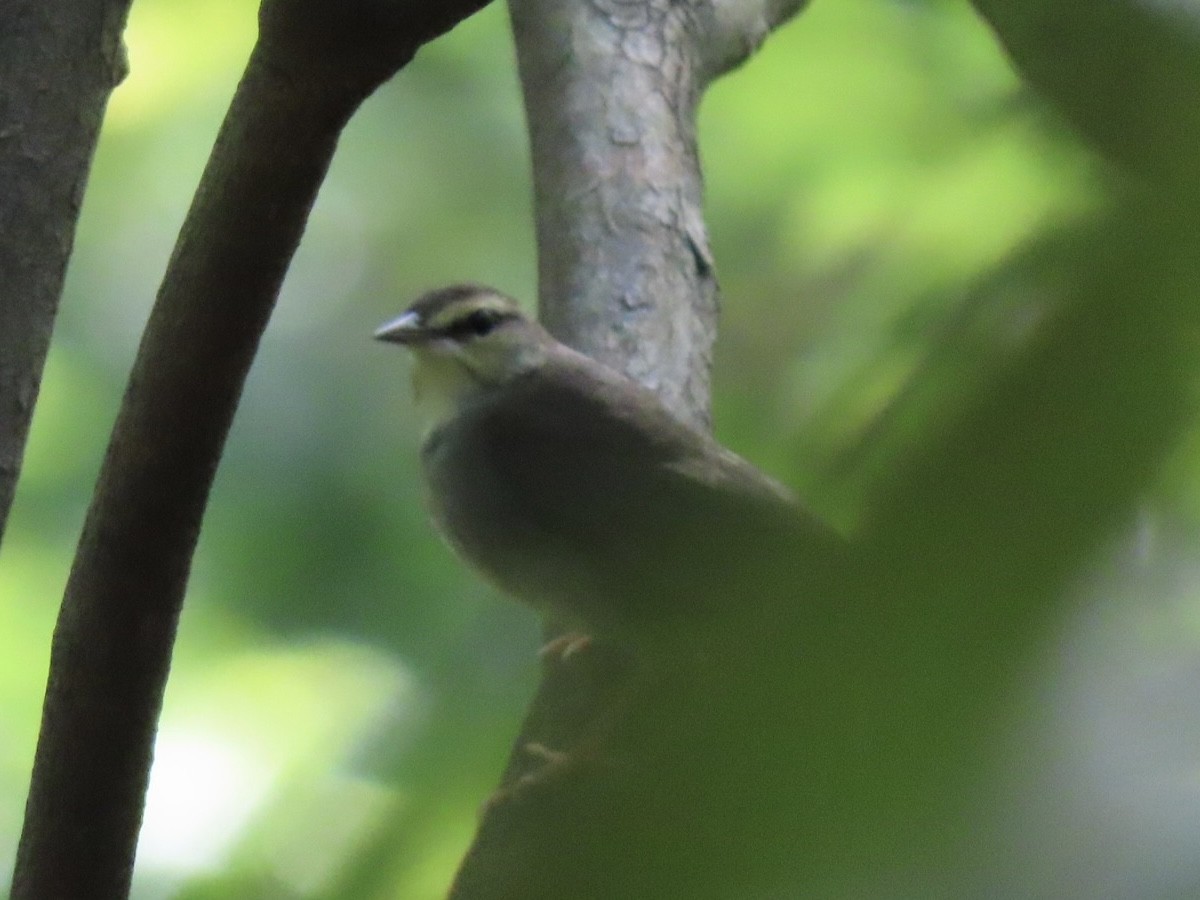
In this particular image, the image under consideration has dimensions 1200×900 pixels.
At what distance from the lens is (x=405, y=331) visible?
3104mm

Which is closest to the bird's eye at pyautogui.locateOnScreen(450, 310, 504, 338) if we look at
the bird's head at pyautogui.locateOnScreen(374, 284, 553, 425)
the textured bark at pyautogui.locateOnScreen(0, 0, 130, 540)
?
the bird's head at pyautogui.locateOnScreen(374, 284, 553, 425)

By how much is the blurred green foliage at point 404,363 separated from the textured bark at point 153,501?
0.63 ft

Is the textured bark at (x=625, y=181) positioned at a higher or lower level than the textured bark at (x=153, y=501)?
higher

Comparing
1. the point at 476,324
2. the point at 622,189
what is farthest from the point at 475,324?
the point at 622,189

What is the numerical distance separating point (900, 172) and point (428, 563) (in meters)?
1.91

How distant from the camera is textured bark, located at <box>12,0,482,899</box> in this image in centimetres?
156

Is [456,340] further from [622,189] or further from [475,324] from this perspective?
[622,189]

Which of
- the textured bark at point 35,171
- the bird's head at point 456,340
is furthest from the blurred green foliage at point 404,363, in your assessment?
the textured bark at point 35,171

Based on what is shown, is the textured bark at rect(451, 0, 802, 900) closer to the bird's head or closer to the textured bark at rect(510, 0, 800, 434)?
the textured bark at rect(510, 0, 800, 434)

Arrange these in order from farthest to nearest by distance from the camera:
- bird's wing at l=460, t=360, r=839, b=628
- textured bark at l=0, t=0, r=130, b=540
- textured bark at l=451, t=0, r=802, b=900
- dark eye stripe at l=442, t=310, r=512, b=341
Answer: dark eye stripe at l=442, t=310, r=512, b=341
textured bark at l=451, t=0, r=802, b=900
bird's wing at l=460, t=360, r=839, b=628
textured bark at l=0, t=0, r=130, b=540

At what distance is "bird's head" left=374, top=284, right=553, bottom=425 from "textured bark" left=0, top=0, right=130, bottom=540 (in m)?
1.28

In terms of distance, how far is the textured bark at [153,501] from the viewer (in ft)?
5.10

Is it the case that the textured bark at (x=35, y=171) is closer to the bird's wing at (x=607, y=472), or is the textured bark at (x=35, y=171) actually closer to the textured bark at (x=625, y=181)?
the bird's wing at (x=607, y=472)

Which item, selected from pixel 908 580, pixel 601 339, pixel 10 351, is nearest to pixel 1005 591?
pixel 908 580
